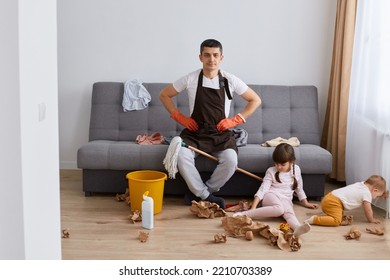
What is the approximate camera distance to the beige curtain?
4.90m

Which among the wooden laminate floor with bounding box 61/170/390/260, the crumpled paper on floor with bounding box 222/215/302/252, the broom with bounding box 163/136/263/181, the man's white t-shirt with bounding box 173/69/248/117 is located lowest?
the wooden laminate floor with bounding box 61/170/390/260

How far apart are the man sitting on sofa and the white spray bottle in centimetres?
57

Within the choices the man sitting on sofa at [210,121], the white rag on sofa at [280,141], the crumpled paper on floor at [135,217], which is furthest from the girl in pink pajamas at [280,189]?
the crumpled paper on floor at [135,217]

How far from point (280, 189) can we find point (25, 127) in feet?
7.85

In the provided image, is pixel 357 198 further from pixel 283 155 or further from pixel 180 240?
pixel 180 240

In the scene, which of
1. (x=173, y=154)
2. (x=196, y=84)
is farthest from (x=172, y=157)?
(x=196, y=84)

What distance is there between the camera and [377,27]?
4379mm

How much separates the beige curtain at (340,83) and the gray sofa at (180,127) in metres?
0.16

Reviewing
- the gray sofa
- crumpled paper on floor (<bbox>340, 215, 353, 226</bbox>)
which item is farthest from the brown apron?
crumpled paper on floor (<bbox>340, 215, 353, 226</bbox>)

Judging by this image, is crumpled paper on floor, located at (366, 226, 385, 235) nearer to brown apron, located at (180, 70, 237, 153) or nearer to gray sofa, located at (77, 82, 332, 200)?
gray sofa, located at (77, 82, 332, 200)

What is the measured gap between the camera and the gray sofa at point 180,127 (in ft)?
14.9

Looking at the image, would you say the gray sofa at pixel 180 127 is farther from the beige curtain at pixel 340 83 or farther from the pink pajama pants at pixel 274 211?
the pink pajama pants at pixel 274 211

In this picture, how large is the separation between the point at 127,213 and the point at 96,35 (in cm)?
190
